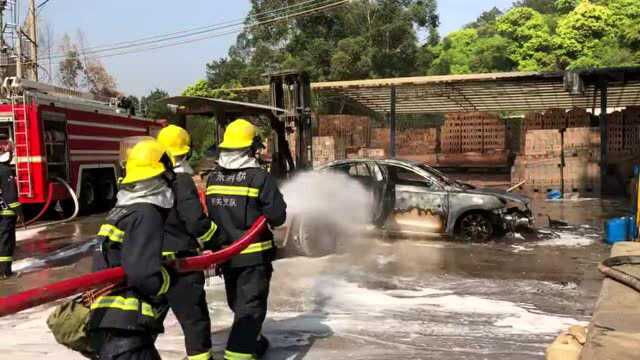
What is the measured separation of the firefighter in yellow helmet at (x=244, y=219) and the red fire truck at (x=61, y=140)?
9684mm

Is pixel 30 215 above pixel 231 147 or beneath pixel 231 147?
beneath

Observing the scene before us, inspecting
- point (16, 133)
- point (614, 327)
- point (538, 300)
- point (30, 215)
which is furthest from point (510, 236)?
point (30, 215)

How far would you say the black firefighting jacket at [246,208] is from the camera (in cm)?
431

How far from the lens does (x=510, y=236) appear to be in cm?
1056

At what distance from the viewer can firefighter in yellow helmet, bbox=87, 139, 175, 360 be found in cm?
300

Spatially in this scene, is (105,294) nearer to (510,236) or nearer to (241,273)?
(241,273)

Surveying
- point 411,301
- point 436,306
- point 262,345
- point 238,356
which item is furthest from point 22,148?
point 238,356

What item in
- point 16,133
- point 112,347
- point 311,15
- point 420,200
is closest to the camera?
point 112,347

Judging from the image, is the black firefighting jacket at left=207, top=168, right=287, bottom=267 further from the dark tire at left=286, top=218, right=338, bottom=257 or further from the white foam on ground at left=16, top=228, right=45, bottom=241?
the white foam on ground at left=16, top=228, right=45, bottom=241

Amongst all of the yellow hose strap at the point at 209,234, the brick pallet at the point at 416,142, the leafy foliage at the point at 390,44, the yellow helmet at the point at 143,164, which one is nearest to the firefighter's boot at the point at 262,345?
the yellow hose strap at the point at 209,234

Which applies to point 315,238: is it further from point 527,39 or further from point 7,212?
point 527,39

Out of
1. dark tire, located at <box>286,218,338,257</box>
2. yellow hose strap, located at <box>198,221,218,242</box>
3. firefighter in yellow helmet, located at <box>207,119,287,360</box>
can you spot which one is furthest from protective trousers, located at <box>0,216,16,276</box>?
yellow hose strap, located at <box>198,221,218,242</box>

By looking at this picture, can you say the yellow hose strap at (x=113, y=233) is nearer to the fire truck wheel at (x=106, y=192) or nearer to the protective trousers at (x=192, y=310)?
the protective trousers at (x=192, y=310)

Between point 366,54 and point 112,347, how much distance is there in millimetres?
32118
